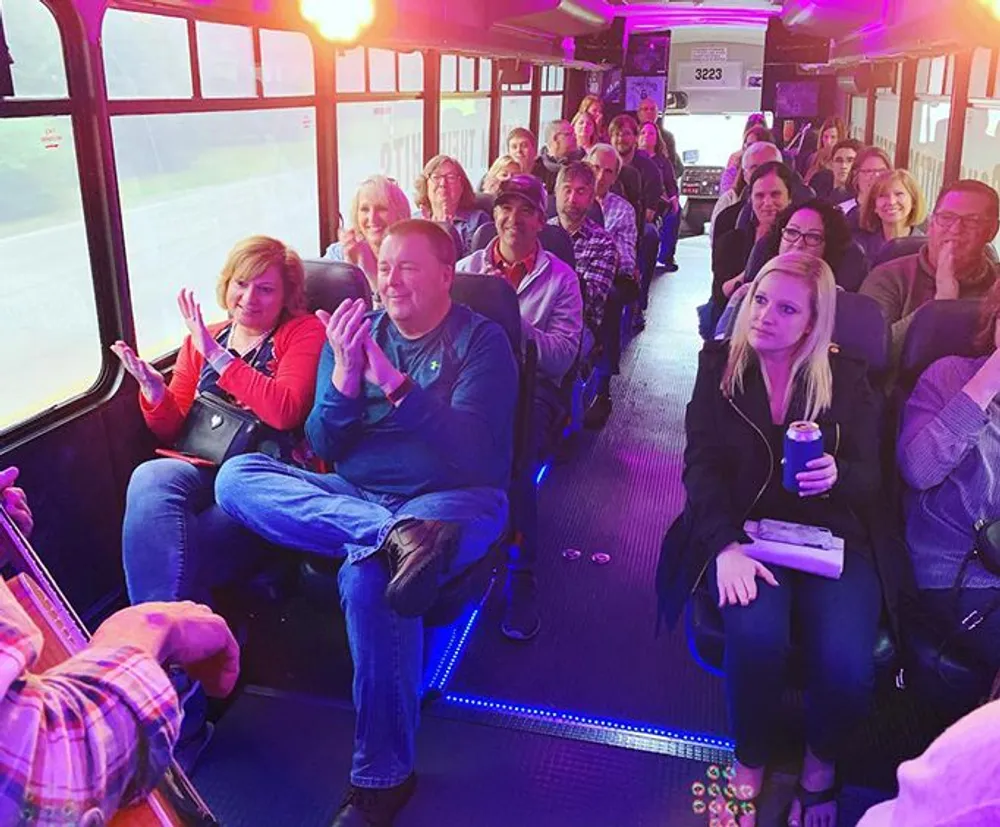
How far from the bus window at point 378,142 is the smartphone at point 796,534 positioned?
255 cm

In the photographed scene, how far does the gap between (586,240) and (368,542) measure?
279 cm

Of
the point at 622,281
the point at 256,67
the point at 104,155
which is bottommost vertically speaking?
the point at 622,281

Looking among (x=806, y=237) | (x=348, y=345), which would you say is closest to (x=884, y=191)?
(x=806, y=237)

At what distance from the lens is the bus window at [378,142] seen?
16.1 ft

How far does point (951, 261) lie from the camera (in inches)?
A: 138

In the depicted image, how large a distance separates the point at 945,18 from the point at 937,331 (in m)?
2.43

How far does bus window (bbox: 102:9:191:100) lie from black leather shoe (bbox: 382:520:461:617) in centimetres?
164

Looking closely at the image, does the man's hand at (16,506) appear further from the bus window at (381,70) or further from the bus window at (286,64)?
the bus window at (381,70)

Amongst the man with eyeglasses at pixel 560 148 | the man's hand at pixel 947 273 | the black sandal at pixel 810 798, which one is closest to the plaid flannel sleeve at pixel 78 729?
the black sandal at pixel 810 798

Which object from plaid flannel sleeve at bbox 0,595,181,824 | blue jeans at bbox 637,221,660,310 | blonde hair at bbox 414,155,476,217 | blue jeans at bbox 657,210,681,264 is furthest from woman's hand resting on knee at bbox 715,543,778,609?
blue jeans at bbox 657,210,681,264

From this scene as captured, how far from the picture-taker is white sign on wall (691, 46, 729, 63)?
1253cm

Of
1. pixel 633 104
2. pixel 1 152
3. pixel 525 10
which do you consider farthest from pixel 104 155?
pixel 633 104

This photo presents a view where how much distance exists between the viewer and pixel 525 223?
3818mm

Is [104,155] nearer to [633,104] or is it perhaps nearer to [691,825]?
[691,825]
